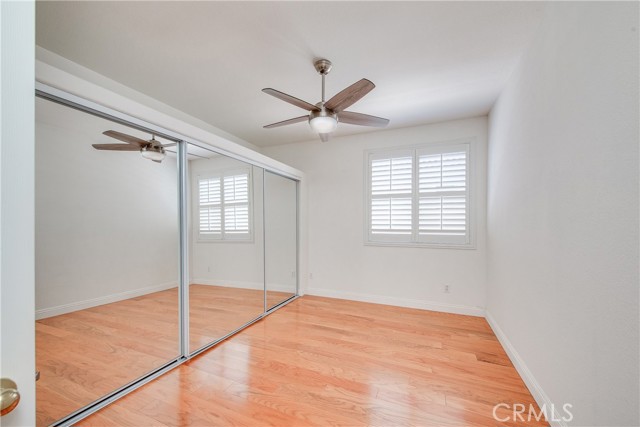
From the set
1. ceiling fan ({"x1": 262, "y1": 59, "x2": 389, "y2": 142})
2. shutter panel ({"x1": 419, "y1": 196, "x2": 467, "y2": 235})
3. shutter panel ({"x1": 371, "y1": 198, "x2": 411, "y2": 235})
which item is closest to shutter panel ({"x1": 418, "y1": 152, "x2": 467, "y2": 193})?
shutter panel ({"x1": 419, "y1": 196, "x2": 467, "y2": 235})

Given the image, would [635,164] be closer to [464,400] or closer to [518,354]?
[464,400]

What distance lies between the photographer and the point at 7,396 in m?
0.43

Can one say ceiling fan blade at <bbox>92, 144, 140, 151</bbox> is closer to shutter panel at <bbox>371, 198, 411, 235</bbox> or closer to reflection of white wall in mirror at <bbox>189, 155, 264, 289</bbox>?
reflection of white wall in mirror at <bbox>189, 155, 264, 289</bbox>

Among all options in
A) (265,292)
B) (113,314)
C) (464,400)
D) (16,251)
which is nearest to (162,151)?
(113,314)

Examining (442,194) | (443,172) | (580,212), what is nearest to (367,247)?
(442,194)

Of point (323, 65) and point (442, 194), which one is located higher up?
point (323, 65)

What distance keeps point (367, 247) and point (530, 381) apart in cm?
236

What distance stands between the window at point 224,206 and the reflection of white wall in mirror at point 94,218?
363mm

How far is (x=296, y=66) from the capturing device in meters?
2.26

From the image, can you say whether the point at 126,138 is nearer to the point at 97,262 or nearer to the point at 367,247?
the point at 97,262

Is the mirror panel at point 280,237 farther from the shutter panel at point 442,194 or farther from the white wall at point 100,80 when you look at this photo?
the shutter panel at point 442,194

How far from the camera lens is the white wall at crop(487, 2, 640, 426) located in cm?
101

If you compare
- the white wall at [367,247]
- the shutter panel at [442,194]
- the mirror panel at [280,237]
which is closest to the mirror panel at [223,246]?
the mirror panel at [280,237]

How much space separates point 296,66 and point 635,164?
7.26 feet
